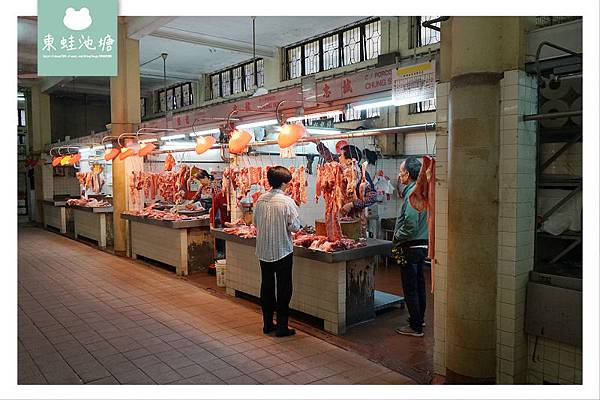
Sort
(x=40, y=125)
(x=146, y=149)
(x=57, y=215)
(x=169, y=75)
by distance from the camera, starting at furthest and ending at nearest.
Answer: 1. (x=40, y=125)
2. (x=57, y=215)
3. (x=169, y=75)
4. (x=146, y=149)

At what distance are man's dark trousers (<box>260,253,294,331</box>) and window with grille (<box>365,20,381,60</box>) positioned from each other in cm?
644

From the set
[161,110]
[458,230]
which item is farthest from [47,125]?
[458,230]

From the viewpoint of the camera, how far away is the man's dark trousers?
5.59 meters

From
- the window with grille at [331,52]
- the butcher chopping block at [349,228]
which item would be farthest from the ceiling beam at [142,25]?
the butcher chopping block at [349,228]

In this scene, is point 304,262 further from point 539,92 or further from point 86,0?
point 86,0

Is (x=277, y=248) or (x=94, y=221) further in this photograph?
(x=94, y=221)

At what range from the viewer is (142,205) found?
11164 millimetres

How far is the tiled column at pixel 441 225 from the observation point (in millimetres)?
4227

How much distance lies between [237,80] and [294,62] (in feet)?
9.14

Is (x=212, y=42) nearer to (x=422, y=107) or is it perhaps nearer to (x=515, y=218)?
(x=422, y=107)

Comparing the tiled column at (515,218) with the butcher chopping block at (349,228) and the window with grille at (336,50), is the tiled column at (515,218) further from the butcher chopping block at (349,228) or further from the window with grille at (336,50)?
the window with grille at (336,50)

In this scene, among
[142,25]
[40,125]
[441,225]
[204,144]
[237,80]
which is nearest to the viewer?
[441,225]

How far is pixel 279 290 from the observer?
5629 mm

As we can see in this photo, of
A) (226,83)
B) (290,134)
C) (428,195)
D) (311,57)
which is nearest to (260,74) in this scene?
(226,83)
